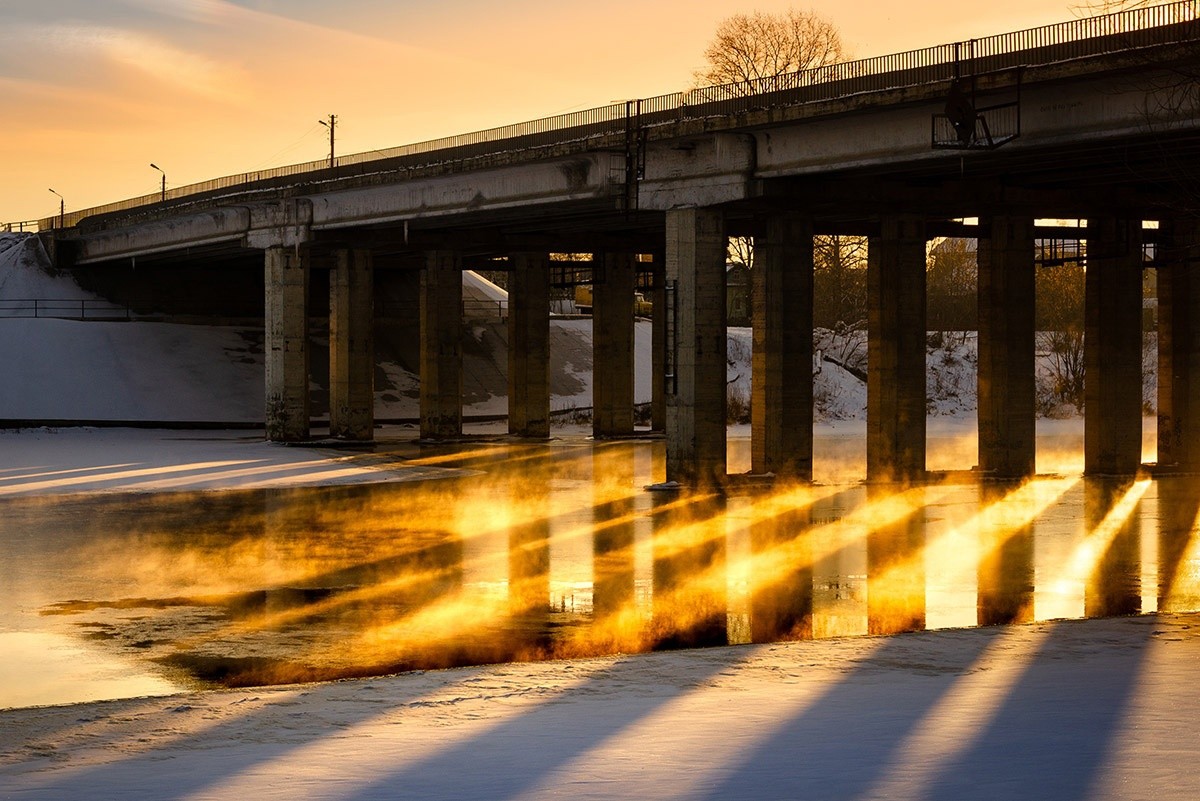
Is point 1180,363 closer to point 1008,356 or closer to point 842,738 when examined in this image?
point 1008,356

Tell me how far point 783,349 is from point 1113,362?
9430 mm

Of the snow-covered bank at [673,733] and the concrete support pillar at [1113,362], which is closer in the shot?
the snow-covered bank at [673,733]

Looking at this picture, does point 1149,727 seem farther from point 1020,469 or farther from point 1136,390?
point 1136,390

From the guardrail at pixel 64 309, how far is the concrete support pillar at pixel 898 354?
150 feet

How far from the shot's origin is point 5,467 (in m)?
39.7

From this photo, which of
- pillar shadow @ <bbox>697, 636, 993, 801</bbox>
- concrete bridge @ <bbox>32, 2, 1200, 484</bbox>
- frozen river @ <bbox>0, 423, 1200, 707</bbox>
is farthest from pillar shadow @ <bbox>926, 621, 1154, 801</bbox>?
concrete bridge @ <bbox>32, 2, 1200, 484</bbox>

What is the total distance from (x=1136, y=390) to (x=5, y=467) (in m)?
28.9

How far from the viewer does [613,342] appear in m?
56.9

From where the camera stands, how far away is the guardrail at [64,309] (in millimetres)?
76438

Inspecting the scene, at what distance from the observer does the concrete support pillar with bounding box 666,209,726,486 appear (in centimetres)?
3609

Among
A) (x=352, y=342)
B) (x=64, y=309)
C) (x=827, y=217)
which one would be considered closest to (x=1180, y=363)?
(x=827, y=217)

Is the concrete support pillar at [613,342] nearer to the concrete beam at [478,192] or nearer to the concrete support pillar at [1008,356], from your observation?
the concrete beam at [478,192]

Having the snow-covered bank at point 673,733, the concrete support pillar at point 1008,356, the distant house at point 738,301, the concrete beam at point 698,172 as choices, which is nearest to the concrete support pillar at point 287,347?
the concrete beam at point 698,172

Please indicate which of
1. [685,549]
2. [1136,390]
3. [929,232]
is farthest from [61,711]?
[929,232]
